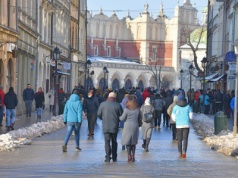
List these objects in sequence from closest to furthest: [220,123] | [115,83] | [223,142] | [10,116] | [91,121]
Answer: [223,142]
[220,123]
[91,121]
[10,116]
[115,83]

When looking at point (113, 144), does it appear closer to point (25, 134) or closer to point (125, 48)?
point (25, 134)

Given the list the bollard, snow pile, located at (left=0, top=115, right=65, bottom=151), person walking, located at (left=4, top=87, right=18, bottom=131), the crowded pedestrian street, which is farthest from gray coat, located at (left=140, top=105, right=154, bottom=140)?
person walking, located at (left=4, top=87, right=18, bottom=131)

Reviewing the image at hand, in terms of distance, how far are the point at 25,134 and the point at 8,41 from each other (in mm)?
11888

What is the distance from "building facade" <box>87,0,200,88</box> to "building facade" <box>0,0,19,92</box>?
112069 mm

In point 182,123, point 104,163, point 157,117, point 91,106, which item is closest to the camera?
point 104,163

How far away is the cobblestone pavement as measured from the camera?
1705cm

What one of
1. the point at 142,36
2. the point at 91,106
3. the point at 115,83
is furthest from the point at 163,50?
the point at 91,106

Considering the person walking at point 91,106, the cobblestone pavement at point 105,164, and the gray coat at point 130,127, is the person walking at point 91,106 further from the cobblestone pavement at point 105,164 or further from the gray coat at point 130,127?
the gray coat at point 130,127

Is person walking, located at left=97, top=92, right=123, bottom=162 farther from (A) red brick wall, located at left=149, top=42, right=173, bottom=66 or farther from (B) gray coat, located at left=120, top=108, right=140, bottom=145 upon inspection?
(A) red brick wall, located at left=149, top=42, right=173, bottom=66

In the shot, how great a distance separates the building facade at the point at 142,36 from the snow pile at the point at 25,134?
11894 centimetres

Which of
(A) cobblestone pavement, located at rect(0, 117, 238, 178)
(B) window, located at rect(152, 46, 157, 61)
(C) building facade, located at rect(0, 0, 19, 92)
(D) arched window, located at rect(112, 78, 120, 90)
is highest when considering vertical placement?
(B) window, located at rect(152, 46, 157, 61)

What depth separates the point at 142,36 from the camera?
158 metres

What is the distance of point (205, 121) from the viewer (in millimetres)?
37531

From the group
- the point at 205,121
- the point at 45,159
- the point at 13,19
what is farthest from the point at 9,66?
the point at 45,159
